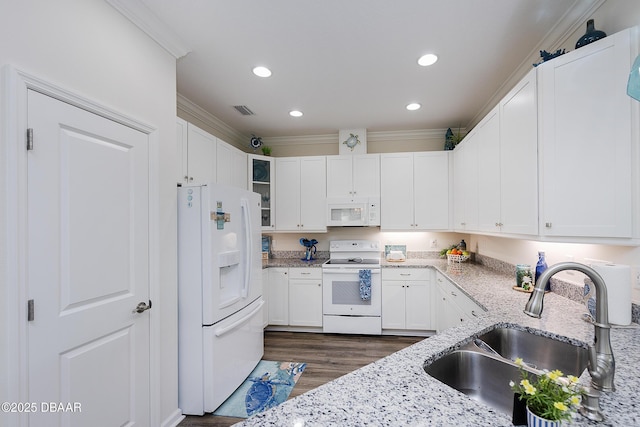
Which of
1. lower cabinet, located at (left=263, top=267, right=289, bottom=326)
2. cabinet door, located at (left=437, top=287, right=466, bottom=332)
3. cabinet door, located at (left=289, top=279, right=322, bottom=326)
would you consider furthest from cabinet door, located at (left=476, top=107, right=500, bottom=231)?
lower cabinet, located at (left=263, top=267, right=289, bottom=326)

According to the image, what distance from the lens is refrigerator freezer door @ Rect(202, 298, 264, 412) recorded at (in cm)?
208

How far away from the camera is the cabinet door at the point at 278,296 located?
3.65 metres

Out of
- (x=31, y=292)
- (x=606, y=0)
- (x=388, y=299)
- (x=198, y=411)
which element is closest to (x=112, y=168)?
(x=31, y=292)

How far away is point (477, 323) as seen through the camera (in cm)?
146

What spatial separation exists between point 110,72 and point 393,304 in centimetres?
346

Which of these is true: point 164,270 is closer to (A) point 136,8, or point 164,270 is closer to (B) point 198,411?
(B) point 198,411

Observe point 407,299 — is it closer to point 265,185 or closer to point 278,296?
point 278,296

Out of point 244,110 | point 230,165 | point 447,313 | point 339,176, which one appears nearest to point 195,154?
point 230,165

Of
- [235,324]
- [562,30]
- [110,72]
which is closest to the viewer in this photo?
[110,72]

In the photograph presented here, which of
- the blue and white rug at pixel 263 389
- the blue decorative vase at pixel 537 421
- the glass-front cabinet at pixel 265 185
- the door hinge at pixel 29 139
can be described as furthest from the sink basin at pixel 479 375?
the glass-front cabinet at pixel 265 185

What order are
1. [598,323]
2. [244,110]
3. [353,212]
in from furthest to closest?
[353,212]
[244,110]
[598,323]

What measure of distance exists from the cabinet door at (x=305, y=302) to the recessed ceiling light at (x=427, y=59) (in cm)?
263

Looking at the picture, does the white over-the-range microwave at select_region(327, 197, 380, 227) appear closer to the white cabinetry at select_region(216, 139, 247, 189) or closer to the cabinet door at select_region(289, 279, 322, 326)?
the cabinet door at select_region(289, 279, 322, 326)

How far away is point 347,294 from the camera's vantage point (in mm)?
3488
